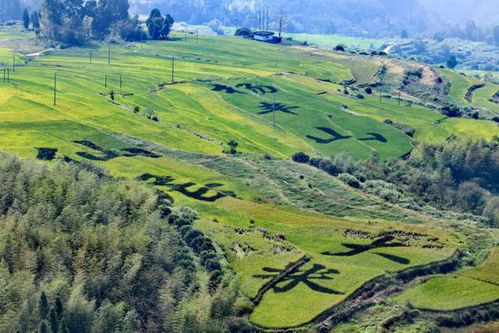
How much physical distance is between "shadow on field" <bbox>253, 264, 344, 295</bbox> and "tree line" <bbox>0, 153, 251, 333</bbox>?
191 inches

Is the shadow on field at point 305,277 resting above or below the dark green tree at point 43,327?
below

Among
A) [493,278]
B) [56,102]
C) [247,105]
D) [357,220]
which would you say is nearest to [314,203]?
[357,220]

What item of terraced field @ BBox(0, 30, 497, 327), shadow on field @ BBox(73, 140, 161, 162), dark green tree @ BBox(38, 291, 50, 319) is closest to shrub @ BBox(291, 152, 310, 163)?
terraced field @ BBox(0, 30, 497, 327)

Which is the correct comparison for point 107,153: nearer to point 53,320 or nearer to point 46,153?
point 46,153

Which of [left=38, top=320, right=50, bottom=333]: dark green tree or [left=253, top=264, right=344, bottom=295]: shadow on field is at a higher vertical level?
[left=38, top=320, right=50, bottom=333]: dark green tree

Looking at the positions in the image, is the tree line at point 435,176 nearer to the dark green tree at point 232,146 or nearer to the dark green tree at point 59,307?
the dark green tree at point 232,146

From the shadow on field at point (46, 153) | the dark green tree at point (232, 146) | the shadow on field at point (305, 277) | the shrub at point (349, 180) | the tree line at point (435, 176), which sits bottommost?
the tree line at point (435, 176)

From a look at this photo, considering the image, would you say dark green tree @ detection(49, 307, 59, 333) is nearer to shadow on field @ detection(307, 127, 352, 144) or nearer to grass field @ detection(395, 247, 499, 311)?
grass field @ detection(395, 247, 499, 311)

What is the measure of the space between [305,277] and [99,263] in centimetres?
2055

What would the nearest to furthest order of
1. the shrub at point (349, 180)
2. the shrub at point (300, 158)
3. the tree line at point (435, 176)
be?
the shrub at point (349, 180) → the tree line at point (435, 176) → the shrub at point (300, 158)

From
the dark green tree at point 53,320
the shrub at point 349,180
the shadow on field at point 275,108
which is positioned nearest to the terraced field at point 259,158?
the shadow on field at point 275,108

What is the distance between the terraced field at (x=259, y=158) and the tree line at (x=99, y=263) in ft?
14.9

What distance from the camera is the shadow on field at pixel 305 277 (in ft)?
238

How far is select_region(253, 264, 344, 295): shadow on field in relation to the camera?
72562mm
